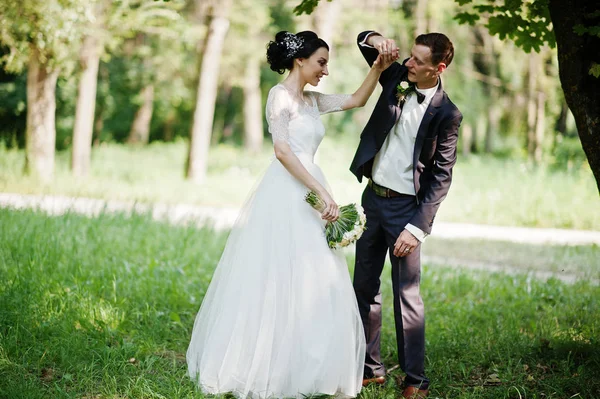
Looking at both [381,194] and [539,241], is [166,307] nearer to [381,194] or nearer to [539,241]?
[381,194]

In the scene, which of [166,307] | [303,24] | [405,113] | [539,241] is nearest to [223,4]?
[303,24]

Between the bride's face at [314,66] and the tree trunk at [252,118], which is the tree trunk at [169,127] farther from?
the bride's face at [314,66]

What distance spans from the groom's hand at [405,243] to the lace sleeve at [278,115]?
3.23 ft

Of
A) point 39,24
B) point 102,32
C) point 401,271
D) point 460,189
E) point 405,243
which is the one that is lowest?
point 460,189

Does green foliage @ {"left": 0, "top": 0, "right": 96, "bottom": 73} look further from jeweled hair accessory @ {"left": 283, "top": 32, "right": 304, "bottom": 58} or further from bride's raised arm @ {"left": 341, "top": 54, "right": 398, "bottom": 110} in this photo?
bride's raised arm @ {"left": 341, "top": 54, "right": 398, "bottom": 110}

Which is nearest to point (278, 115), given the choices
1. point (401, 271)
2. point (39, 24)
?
point (401, 271)

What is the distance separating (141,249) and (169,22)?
9590mm

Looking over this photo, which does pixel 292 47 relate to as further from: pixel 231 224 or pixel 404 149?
pixel 231 224

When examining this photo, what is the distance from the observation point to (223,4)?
50.8 feet

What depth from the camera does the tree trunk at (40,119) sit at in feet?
43.9

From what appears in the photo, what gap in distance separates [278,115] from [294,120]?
0.49 ft

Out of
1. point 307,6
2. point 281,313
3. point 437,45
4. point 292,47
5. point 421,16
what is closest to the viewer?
point 437,45

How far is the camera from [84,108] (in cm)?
1552

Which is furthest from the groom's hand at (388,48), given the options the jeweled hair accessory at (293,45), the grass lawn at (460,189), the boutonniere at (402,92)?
the grass lawn at (460,189)
